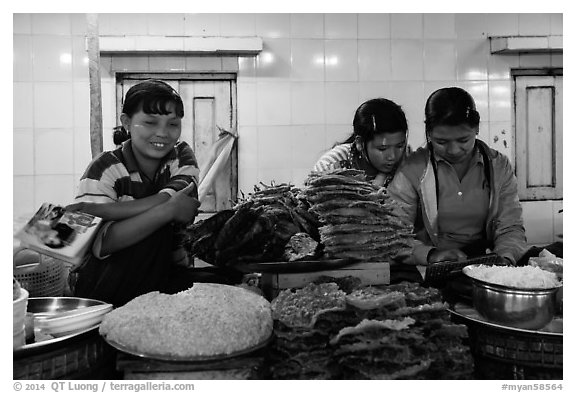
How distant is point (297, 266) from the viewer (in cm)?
169

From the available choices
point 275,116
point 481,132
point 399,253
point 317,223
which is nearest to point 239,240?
point 317,223

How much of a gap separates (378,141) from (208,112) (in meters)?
1.69

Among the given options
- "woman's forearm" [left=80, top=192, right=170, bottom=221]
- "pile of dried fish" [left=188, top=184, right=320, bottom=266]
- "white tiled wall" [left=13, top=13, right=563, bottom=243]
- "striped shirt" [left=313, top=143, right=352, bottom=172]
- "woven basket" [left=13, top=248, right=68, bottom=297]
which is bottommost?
"woven basket" [left=13, top=248, right=68, bottom=297]

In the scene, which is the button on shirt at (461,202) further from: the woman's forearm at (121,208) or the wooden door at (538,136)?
the wooden door at (538,136)

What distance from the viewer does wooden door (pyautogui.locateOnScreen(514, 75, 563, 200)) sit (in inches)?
152

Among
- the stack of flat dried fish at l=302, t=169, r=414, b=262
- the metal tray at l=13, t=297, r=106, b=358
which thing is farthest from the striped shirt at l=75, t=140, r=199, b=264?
the stack of flat dried fish at l=302, t=169, r=414, b=262

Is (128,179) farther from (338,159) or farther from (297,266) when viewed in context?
(338,159)

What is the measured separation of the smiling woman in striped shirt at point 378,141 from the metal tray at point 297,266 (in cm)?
58

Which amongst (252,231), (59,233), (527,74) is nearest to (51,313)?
(59,233)

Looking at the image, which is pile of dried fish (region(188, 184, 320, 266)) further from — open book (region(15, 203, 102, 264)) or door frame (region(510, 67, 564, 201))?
door frame (region(510, 67, 564, 201))

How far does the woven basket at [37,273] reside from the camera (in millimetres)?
1832

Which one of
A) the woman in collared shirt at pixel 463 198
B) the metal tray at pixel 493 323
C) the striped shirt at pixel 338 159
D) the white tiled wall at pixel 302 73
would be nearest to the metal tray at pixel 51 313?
the metal tray at pixel 493 323

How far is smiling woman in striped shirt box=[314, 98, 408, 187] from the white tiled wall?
1.26 meters

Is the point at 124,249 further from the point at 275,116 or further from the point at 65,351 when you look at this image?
the point at 275,116
